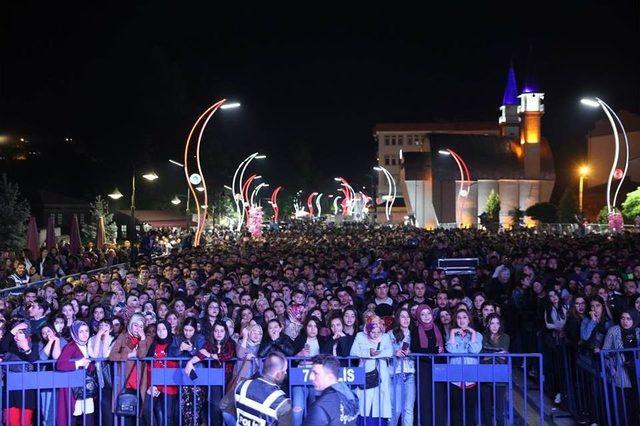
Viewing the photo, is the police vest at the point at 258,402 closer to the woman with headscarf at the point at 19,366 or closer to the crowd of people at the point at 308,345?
the crowd of people at the point at 308,345

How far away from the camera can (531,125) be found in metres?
101

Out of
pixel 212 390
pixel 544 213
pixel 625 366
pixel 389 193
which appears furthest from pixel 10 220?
pixel 389 193

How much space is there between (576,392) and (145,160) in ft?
193

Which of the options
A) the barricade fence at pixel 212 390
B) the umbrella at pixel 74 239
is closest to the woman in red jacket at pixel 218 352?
the barricade fence at pixel 212 390

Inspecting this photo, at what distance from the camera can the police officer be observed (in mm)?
5258

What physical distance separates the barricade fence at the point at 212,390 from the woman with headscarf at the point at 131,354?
15 mm

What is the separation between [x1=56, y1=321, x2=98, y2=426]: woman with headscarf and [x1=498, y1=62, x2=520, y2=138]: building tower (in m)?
110

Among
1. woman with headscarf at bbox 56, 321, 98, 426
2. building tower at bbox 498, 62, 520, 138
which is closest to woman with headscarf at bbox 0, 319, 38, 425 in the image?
woman with headscarf at bbox 56, 321, 98, 426

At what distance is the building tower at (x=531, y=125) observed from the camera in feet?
325

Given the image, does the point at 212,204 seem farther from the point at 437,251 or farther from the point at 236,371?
the point at 236,371

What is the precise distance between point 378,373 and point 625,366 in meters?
2.69

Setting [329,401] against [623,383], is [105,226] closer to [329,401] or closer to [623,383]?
[623,383]

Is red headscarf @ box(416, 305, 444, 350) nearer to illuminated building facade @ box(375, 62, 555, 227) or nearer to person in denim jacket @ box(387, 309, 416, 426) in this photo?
person in denim jacket @ box(387, 309, 416, 426)

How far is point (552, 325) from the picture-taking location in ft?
35.5
